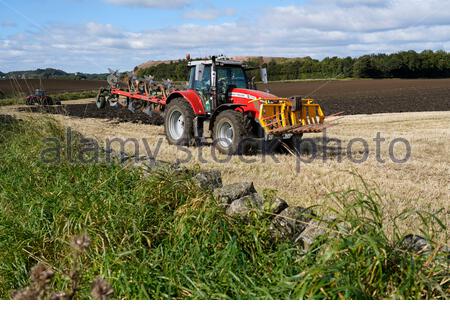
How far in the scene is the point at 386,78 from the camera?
50625 millimetres

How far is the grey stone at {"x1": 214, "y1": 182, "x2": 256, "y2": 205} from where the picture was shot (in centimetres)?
479

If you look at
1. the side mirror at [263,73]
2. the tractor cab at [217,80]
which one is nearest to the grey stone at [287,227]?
the tractor cab at [217,80]

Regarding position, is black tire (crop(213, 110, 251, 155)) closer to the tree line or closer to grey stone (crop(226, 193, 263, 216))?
grey stone (crop(226, 193, 263, 216))

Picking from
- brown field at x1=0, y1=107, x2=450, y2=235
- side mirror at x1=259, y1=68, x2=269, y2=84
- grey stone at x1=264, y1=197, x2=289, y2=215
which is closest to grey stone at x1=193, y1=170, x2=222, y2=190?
brown field at x1=0, y1=107, x2=450, y2=235

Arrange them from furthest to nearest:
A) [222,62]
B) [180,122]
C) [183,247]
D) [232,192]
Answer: [180,122] → [222,62] → [232,192] → [183,247]

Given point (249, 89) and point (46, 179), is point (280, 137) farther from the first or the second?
point (46, 179)

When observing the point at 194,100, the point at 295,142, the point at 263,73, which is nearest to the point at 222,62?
the point at 263,73

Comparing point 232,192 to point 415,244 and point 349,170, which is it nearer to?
point 415,244

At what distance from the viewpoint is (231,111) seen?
964 cm

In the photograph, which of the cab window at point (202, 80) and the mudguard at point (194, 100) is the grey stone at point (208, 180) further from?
the mudguard at point (194, 100)

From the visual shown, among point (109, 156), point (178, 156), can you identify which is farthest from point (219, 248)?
point (178, 156)

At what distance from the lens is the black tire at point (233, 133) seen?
9383 millimetres

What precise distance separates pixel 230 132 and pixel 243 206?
565 centimetres

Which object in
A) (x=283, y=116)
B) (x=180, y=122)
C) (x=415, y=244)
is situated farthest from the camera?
(x=180, y=122)
